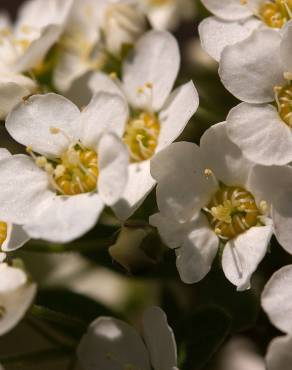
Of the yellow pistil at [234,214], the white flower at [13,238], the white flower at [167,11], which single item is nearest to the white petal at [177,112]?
the yellow pistil at [234,214]

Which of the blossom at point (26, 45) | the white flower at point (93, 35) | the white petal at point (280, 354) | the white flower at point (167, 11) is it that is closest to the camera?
the white petal at point (280, 354)

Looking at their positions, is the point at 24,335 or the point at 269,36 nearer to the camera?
the point at 269,36

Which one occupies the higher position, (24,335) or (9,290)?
(9,290)

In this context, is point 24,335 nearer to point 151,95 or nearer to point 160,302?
point 160,302

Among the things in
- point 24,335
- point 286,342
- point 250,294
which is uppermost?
point 286,342

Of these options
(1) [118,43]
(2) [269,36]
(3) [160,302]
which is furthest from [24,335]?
(2) [269,36]

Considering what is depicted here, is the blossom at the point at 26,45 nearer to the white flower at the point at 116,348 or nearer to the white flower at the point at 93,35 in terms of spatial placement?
the white flower at the point at 93,35

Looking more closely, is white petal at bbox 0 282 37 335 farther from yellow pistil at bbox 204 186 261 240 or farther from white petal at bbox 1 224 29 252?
yellow pistil at bbox 204 186 261 240

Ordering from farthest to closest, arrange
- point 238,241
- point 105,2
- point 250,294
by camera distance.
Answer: point 105,2
point 250,294
point 238,241
